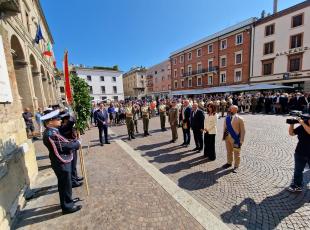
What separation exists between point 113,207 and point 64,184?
1046mm

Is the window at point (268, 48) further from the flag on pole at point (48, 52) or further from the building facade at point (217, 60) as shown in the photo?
the flag on pole at point (48, 52)

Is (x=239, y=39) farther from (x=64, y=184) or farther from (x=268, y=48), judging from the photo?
(x=64, y=184)

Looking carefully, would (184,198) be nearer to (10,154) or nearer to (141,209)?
(141,209)

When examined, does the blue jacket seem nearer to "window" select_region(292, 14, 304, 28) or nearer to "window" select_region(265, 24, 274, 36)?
"window" select_region(292, 14, 304, 28)

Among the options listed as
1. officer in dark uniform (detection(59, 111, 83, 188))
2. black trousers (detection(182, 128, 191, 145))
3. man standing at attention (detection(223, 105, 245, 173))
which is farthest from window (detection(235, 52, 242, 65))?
officer in dark uniform (detection(59, 111, 83, 188))

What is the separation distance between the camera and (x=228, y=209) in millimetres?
2953

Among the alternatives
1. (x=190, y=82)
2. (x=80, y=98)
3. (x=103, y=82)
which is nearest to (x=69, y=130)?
(x=80, y=98)

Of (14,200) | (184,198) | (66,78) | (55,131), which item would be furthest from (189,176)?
(66,78)

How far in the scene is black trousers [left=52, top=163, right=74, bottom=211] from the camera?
2916 millimetres

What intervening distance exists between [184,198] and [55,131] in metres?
2.88

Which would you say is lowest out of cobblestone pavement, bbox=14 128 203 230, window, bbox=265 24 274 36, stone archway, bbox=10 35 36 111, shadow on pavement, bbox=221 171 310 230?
shadow on pavement, bbox=221 171 310 230

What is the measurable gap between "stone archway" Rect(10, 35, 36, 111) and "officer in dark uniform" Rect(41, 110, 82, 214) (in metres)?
11.6

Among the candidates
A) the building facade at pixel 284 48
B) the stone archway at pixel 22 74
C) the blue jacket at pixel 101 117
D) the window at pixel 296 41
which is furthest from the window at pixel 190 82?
the blue jacket at pixel 101 117

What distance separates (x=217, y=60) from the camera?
29.4 meters
